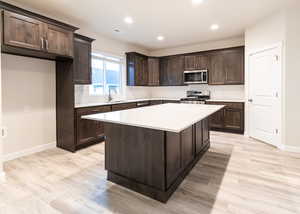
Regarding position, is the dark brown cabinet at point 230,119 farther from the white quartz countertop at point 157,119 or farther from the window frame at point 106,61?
the window frame at point 106,61

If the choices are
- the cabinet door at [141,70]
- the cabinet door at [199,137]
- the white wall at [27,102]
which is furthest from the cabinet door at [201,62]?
the white wall at [27,102]

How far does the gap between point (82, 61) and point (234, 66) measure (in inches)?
156

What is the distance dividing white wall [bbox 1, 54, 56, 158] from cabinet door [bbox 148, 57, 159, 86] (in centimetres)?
327

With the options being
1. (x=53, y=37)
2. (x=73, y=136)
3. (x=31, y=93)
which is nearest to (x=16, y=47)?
(x=53, y=37)

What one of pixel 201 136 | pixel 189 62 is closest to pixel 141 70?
pixel 189 62

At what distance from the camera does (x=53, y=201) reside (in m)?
1.95

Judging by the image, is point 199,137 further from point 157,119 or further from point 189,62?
point 189,62

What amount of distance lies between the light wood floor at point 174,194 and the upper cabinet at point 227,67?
237 centimetres

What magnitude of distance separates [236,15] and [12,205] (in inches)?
186

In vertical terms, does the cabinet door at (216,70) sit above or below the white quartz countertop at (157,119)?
above

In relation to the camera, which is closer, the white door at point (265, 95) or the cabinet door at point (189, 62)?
the white door at point (265, 95)

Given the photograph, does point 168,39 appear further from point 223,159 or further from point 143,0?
point 223,159

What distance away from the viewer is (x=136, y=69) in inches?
225

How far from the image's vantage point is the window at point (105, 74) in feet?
15.3
